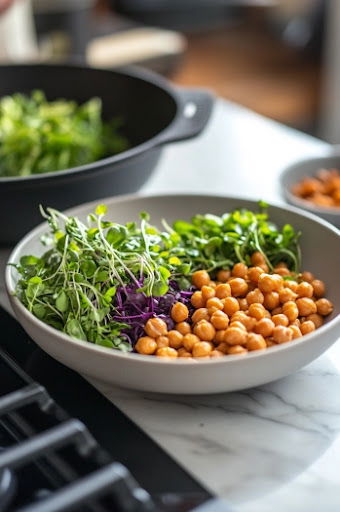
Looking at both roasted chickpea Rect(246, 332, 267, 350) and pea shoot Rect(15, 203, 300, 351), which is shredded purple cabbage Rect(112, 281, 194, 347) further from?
roasted chickpea Rect(246, 332, 267, 350)

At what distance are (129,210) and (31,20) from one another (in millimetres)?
1979

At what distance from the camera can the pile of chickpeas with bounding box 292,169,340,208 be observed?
1411 millimetres

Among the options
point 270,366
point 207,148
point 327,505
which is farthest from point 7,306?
point 207,148

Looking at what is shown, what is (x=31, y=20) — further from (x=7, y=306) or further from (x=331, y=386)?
(x=331, y=386)

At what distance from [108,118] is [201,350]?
879mm

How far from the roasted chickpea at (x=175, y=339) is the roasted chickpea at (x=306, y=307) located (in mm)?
166

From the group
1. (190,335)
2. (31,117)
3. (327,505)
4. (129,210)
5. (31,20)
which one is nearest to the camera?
(327,505)

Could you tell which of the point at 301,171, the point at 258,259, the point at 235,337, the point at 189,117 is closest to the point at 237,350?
the point at 235,337

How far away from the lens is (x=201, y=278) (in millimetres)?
1059

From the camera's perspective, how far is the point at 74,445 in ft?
2.70

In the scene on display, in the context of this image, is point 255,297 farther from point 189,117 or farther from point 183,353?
point 189,117

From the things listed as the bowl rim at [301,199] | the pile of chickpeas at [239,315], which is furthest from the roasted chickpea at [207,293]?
the bowl rim at [301,199]

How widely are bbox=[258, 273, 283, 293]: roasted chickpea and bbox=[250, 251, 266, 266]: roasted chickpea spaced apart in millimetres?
76

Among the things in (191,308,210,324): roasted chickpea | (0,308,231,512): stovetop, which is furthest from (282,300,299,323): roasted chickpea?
(0,308,231,512): stovetop
